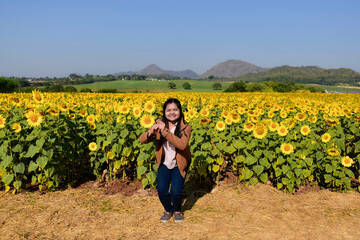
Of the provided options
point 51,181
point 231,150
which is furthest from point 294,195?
point 51,181

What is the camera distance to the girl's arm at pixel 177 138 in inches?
135

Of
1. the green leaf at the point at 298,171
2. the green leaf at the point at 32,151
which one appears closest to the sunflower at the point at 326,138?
the green leaf at the point at 298,171

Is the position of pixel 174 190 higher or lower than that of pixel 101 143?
lower

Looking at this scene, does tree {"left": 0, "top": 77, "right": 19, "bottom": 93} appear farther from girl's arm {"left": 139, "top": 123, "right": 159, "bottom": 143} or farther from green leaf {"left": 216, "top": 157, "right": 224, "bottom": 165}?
girl's arm {"left": 139, "top": 123, "right": 159, "bottom": 143}

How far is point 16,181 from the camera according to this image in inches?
192

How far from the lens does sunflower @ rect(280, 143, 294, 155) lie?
5.13 m

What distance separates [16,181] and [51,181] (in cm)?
59

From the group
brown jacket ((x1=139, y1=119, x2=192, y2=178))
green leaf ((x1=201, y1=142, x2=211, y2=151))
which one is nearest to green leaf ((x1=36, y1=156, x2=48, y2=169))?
brown jacket ((x1=139, y1=119, x2=192, y2=178))

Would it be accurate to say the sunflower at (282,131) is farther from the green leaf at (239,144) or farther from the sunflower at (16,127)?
the sunflower at (16,127)

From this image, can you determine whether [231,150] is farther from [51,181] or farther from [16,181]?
[16,181]

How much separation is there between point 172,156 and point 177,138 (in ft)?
1.97

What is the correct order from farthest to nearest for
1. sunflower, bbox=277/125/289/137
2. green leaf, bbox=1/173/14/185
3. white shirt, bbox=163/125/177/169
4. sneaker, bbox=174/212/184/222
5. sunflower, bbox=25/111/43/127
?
sunflower, bbox=277/125/289/137 < green leaf, bbox=1/173/14/185 < sunflower, bbox=25/111/43/127 < sneaker, bbox=174/212/184/222 < white shirt, bbox=163/125/177/169

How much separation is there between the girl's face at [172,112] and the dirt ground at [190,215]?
5.68 ft

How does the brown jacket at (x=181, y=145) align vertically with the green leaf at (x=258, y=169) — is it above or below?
above
